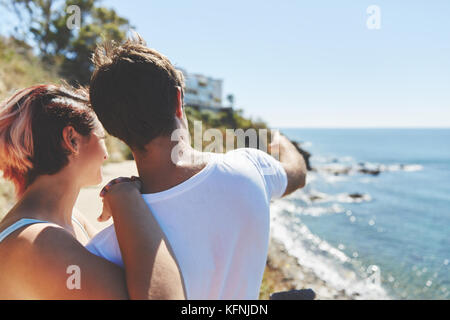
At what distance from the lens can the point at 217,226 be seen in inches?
48.8

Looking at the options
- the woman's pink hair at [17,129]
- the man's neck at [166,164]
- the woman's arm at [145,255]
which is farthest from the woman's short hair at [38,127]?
the woman's arm at [145,255]

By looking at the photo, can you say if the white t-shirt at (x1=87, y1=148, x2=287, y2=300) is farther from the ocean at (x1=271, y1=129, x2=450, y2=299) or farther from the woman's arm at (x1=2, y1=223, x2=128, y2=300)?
the ocean at (x1=271, y1=129, x2=450, y2=299)

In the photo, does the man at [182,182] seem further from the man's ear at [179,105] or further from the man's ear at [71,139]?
the man's ear at [71,139]

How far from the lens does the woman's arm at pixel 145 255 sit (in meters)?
1.15

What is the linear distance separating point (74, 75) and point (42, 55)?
160 inches

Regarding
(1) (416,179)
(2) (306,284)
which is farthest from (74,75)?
(1) (416,179)

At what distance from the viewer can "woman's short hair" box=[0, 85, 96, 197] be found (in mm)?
1851

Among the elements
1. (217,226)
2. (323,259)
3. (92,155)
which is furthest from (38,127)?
(323,259)

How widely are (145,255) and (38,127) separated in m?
1.15

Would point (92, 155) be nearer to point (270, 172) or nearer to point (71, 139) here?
point (71, 139)

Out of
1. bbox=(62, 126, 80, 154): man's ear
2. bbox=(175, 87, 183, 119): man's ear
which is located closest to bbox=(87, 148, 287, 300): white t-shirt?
bbox=(175, 87, 183, 119): man's ear

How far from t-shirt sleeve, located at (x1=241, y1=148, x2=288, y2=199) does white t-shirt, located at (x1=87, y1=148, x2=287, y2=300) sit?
0.11 metres
